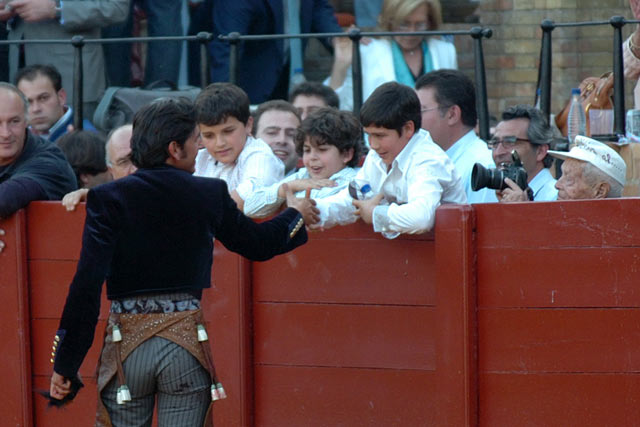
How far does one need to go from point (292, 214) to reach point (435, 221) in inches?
21.8

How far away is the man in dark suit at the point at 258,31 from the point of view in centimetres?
751

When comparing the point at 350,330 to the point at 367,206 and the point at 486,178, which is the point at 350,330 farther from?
the point at 486,178

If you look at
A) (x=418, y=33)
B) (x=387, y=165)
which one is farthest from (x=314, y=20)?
(x=387, y=165)

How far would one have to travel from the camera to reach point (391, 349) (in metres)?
4.84

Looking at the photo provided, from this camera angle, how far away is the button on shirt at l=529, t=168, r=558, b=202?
5.59 meters

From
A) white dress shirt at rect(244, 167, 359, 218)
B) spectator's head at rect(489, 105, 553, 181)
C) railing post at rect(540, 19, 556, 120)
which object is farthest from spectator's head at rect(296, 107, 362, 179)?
railing post at rect(540, 19, 556, 120)

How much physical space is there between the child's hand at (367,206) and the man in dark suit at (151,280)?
0.62 m

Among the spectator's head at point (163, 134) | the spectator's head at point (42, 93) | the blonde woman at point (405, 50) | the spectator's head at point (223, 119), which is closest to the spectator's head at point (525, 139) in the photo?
the spectator's head at point (223, 119)

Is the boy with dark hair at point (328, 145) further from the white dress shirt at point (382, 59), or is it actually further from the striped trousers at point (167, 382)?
the white dress shirt at point (382, 59)

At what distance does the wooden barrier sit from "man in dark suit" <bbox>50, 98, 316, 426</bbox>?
0.87m

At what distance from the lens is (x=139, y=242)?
159 inches

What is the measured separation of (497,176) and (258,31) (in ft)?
10.7

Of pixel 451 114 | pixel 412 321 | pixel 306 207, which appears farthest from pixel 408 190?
pixel 451 114

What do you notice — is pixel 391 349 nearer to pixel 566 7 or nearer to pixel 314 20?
pixel 314 20
